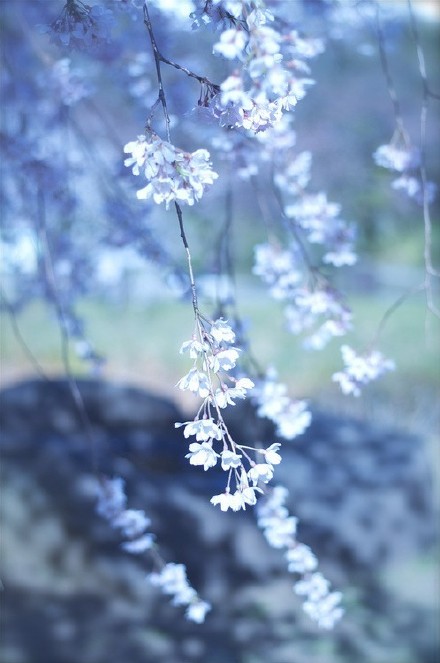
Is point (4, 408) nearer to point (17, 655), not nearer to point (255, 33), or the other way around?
point (17, 655)

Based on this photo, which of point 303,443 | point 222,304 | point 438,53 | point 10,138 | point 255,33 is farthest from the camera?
point 438,53

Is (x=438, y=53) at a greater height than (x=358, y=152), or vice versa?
(x=438, y=53)

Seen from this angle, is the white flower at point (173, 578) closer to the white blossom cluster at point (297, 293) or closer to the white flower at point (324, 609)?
the white flower at point (324, 609)

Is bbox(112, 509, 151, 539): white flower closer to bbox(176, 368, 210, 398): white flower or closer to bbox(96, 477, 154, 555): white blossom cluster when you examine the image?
bbox(96, 477, 154, 555): white blossom cluster

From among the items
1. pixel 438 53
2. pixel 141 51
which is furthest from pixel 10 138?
pixel 438 53

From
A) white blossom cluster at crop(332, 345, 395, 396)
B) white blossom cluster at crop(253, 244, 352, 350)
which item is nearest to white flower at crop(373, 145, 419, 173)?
white blossom cluster at crop(253, 244, 352, 350)

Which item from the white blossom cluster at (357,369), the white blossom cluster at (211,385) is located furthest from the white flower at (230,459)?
the white blossom cluster at (357,369)

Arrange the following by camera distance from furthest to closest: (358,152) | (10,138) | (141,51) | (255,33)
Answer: (358,152)
(141,51)
(10,138)
(255,33)
